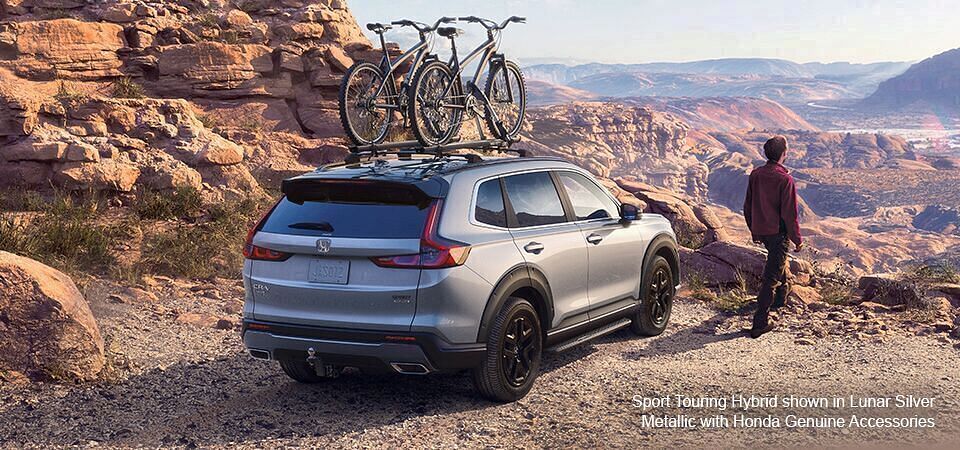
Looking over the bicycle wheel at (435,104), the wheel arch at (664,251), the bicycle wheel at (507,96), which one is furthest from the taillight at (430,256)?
the bicycle wheel at (507,96)

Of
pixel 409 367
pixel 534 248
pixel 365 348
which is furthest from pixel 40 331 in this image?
pixel 534 248

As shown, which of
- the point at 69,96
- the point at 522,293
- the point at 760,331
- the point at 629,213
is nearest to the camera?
the point at 522,293

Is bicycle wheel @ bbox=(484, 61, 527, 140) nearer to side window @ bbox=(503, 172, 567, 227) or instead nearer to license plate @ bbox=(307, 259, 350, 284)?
side window @ bbox=(503, 172, 567, 227)

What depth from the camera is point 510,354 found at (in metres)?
5.86

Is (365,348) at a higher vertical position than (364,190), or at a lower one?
lower

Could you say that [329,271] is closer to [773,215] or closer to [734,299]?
[773,215]

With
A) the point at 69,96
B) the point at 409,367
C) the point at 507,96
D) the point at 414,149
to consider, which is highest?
the point at 507,96

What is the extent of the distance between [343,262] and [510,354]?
131 centimetres

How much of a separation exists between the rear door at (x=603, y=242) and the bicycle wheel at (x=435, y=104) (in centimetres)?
236

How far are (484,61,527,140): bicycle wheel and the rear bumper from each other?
212 inches

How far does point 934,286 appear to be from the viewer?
37.8 ft

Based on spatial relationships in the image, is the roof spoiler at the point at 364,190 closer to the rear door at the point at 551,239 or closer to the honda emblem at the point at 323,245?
the honda emblem at the point at 323,245

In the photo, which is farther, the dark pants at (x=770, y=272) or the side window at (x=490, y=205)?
the dark pants at (x=770, y=272)

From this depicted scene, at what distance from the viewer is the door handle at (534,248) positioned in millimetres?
5957
